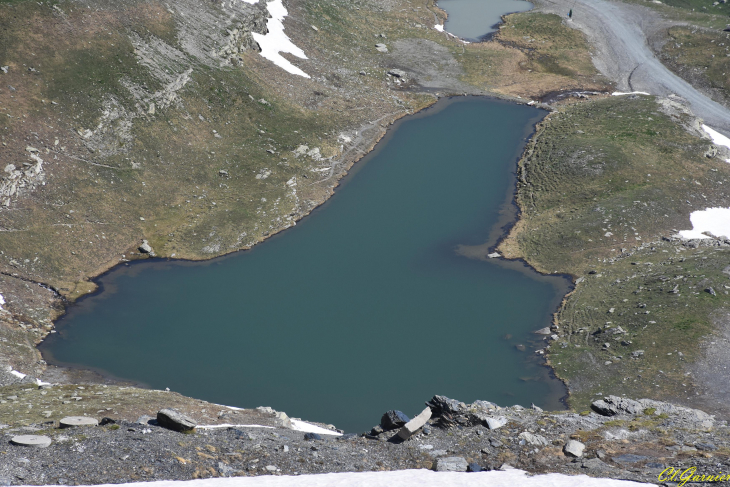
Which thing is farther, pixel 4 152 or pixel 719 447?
pixel 4 152

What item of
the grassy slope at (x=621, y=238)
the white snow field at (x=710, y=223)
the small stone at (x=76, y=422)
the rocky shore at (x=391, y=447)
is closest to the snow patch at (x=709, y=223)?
the white snow field at (x=710, y=223)

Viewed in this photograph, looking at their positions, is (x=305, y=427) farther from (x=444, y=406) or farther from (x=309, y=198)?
(x=309, y=198)

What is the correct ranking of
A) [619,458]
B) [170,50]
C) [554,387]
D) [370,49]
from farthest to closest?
1. [370,49]
2. [170,50]
3. [554,387]
4. [619,458]

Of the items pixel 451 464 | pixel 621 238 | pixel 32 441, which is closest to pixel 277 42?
pixel 621 238

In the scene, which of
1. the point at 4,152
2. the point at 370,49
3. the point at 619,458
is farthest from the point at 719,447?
the point at 370,49

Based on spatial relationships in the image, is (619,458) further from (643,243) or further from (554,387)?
(643,243)

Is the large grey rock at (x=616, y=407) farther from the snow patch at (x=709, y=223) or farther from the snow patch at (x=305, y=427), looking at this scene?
the snow patch at (x=709, y=223)
